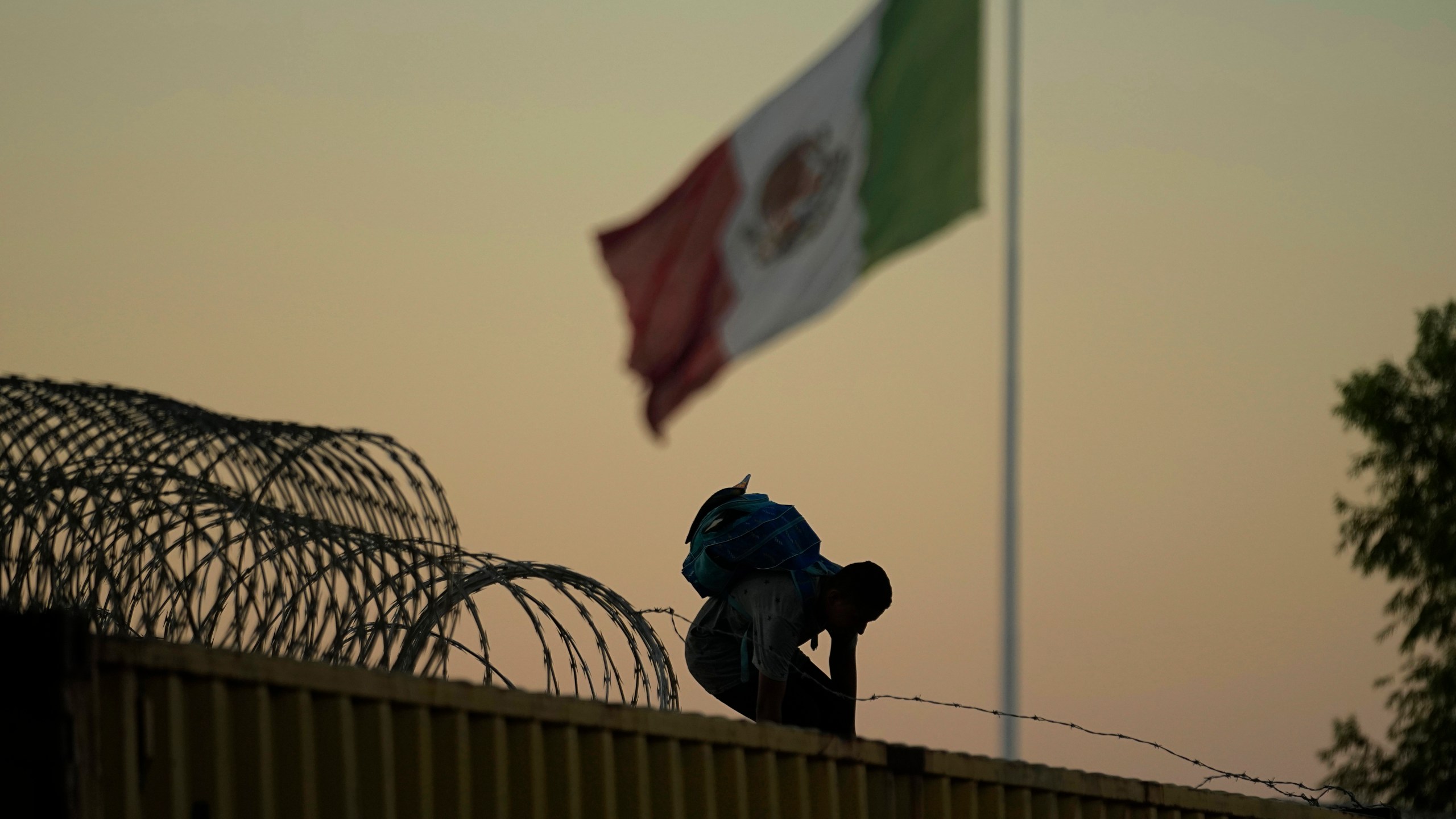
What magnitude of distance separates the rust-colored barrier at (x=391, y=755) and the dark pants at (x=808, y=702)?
2.49 ft

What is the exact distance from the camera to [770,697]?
728cm

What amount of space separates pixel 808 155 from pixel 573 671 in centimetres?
1313

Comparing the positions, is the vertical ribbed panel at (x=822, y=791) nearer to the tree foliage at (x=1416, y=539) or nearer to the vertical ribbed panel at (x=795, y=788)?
the vertical ribbed panel at (x=795, y=788)

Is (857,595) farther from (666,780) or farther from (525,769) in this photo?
(525,769)

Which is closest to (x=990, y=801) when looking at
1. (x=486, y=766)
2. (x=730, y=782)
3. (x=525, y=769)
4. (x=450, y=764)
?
(x=730, y=782)

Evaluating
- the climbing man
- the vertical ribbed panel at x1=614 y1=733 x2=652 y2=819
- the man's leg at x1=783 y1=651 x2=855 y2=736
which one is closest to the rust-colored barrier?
the vertical ribbed panel at x1=614 y1=733 x2=652 y2=819

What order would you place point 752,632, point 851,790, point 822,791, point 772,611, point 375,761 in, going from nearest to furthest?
1. point 375,761
2. point 822,791
3. point 851,790
4. point 772,611
5. point 752,632

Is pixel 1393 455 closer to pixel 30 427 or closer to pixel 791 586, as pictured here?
pixel 791 586

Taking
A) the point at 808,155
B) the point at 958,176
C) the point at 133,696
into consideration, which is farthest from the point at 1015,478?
the point at 133,696

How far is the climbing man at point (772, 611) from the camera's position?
7.22 meters

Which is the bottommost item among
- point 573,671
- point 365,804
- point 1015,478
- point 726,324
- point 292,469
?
point 365,804

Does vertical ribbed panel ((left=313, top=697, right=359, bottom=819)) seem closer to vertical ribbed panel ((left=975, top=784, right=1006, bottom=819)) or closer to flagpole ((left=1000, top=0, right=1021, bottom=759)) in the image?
vertical ribbed panel ((left=975, top=784, right=1006, bottom=819))

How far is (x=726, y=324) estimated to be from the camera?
20.2 metres

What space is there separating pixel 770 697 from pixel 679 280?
13679 millimetres
